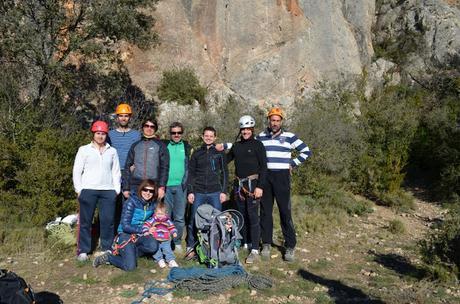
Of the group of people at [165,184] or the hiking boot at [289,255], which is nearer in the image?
the group of people at [165,184]

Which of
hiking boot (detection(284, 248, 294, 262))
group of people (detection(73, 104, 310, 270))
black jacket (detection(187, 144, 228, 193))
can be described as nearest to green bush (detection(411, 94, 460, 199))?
hiking boot (detection(284, 248, 294, 262))

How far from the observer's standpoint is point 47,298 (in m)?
4.74

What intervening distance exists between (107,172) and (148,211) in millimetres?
749

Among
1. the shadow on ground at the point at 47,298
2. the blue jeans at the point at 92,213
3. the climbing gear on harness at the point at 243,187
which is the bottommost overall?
the shadow on ground at the point at 47,298

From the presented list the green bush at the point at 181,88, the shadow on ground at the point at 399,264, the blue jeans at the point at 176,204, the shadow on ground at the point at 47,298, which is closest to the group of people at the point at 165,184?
the blue jeans at the point at 176,204

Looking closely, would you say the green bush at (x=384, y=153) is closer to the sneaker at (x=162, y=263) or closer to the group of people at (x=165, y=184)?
the group of people at (x=165, y=184)

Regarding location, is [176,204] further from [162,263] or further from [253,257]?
[253,257]

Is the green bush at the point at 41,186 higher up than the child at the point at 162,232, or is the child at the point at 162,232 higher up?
the green bush at the point at 41,186

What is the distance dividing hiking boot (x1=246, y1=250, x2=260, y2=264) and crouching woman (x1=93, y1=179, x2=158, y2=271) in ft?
4.24

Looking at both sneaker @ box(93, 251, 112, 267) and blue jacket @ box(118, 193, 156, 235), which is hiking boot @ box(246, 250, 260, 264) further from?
sneaker @ box(93, 251, 112, 267)

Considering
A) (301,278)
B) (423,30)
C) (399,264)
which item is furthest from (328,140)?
(423,30)

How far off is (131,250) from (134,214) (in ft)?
1.53

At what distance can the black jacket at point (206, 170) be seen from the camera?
5.99 meters

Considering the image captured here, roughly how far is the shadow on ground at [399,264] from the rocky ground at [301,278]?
1 cm
